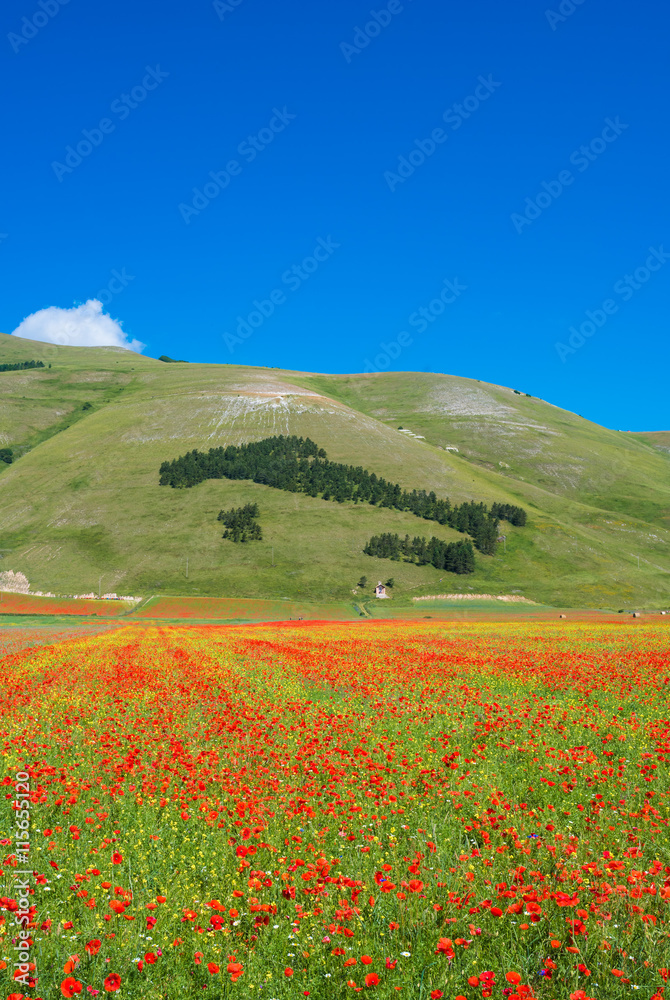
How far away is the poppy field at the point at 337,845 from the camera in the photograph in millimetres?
5355

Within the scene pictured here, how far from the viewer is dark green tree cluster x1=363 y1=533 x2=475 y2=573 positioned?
5212 inches

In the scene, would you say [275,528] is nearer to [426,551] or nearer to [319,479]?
[319,479]

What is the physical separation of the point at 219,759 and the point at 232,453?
165 m

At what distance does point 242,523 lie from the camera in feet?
462

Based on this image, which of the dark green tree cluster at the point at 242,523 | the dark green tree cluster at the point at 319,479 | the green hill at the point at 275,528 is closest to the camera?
the green hill at the point at 275,528

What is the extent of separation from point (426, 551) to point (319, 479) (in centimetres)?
4063

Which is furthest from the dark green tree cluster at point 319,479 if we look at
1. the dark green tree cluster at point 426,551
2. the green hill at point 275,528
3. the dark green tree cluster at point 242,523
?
the dark green tree cluster at point 242,523

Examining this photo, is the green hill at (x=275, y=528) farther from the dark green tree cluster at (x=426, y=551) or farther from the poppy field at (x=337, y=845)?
the poppy field at (x=337, y=845)

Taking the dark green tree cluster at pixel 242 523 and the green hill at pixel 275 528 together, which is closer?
the green hill at pixel 275 528

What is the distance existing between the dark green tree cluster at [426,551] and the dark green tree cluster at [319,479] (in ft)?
34.1

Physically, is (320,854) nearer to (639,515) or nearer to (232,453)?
(232,453)

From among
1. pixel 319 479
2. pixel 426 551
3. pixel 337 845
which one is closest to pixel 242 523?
pixel 319 479

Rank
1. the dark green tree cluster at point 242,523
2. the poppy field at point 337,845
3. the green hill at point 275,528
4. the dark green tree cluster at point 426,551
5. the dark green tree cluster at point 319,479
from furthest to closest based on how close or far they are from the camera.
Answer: the dark green tree cluster at point 319,479
the dark green tree cluster at point 242,523
the dark green tree cluster at point 426,551
the green hill at point 275,528
the poppy field at point 337,845

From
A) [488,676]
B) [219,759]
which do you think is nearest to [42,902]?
[219,759]
